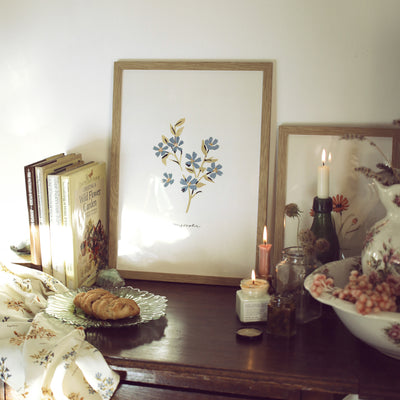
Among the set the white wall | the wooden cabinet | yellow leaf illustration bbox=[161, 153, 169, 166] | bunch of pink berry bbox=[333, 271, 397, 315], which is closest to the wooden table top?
the wooden cabinet

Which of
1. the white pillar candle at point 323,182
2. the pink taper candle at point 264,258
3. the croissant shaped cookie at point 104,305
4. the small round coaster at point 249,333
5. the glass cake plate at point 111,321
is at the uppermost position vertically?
the white pillar candle at point 323,182

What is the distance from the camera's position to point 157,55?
1.43 metres

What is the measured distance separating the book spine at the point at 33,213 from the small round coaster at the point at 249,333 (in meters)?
0.58

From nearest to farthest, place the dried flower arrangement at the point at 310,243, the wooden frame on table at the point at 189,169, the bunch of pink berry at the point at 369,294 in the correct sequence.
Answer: the bunch of pink berry at the point at 369,294 < the dried flower arrangement at the point at 310,243 < the wooden frame on table at the point at 189,169

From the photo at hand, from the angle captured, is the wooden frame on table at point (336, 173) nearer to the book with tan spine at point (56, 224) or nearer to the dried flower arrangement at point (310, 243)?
the dried flower arrangement at point (310, 243)

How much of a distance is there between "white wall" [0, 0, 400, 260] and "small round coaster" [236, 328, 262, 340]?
55 centimetres

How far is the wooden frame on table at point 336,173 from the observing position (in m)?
1.34

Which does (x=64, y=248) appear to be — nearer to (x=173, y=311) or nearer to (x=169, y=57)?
(x=173, y=311)

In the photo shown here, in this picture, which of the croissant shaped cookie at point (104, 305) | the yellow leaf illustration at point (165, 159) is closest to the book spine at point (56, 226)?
the croissant shaped cookie at point (104, 305)

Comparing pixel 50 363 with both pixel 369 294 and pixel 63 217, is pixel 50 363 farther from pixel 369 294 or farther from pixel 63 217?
pixel 369 294

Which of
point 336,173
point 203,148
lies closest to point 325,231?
point 336,173

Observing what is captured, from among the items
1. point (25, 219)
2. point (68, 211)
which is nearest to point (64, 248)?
point (68, 211)

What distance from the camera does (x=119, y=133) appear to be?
4.77 feet

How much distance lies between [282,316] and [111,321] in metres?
0.38
